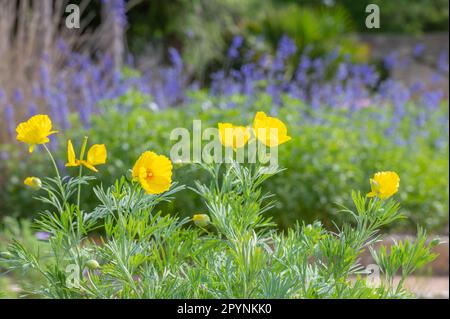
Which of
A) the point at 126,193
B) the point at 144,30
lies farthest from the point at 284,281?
the point at 144,30

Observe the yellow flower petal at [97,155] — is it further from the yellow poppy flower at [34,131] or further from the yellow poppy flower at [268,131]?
the yellow poppy flower at [268,131]

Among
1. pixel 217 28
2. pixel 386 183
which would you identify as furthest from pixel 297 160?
pixel 217 28

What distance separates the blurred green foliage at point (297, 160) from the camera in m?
4.25

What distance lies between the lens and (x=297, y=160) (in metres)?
4.32

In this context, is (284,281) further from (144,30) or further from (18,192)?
(144,30)

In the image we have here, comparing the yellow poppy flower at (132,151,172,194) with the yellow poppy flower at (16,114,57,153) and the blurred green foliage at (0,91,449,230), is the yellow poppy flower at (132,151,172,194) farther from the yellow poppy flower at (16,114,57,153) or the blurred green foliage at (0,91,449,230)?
the blurred green foliage at (0,91,449,230)

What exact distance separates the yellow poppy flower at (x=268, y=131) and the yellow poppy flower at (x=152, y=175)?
0.18 m

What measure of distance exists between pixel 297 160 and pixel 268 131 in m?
2.89

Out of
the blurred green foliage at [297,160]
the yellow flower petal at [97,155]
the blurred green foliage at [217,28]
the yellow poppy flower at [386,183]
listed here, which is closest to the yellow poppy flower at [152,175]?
the yellow flower petal at [97,155]

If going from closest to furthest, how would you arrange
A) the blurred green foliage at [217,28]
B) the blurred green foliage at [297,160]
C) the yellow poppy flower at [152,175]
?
the yellow poppy flower at [152,175], the blurred green foliage at [297,160], the blurred green foliage at [217,28]

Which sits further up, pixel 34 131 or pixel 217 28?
pixel 217 28

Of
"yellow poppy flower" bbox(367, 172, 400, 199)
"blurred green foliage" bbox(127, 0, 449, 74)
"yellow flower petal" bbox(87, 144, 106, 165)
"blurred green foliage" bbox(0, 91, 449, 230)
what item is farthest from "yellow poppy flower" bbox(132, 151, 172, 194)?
"blurred green foliage" bbox(127, 0, 449, 74)

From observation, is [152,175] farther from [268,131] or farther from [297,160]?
[297,160]
